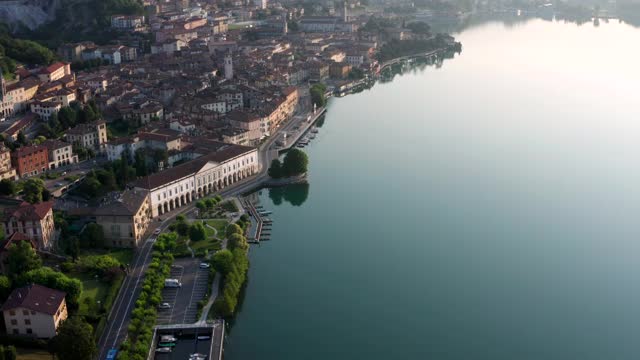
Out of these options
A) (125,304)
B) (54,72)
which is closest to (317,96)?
(54,72)

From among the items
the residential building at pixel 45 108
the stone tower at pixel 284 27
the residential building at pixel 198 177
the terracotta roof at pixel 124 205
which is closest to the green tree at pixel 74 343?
the terracotta roof at pixel 124 205

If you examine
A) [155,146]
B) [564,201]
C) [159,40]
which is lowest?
[564,201]

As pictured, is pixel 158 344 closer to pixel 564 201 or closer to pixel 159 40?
pixel 564 201

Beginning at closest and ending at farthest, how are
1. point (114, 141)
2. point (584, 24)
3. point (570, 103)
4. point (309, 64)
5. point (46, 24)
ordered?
point (114, 141) < point (570, 103) < point (309, 64) < point (46, 24) < point (584, 24)

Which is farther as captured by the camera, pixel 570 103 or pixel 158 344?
pixel 570 103

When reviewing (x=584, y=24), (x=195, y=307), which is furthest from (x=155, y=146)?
(x=584, y=24)

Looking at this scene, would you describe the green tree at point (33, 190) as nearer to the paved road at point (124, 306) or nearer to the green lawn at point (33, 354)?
the paved road at point (124, 306)
